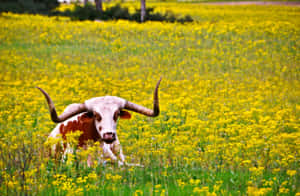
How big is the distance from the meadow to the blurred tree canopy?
21.6ft

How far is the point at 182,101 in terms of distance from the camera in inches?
430

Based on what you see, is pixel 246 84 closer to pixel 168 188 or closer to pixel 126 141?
pixel 126 141

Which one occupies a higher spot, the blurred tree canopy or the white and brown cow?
the blurred tree canopy

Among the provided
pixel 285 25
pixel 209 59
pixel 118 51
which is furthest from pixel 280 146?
pixel 285 25

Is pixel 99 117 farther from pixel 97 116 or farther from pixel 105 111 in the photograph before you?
pixel 105 111

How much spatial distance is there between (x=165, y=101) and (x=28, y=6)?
3185cm

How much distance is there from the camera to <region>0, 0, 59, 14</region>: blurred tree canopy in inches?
1506

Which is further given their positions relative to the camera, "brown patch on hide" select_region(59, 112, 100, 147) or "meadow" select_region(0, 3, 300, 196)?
"brown patch on hide" select_region(59, 112, 100, 147)

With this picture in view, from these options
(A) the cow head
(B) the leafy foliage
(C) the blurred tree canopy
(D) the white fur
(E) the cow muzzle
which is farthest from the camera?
(C) the blurred tree canopy

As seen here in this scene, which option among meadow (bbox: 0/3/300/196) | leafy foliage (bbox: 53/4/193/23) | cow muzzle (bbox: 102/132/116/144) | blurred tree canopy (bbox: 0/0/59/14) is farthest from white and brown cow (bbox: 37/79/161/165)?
blurred tree canopy (bbox: 0/0/59/14)

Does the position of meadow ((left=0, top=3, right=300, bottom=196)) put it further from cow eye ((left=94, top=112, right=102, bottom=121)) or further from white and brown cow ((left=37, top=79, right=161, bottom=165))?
cow eye ((left=94, top=112, right=102, bottom=121))

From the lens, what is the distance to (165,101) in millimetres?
11500

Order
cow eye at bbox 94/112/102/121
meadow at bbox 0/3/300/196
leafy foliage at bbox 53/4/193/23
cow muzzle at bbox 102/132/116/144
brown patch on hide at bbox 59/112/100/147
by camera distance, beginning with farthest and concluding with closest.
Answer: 1. leafy foliage at bbox 53/4/193/23
2. brown patch on hide at bbox 59/112/100/147
3. cow eye at bbox 94/112/102/121
4. cow muzzle at bbox 102/132/116/144
5. meadow at bbox 0/3/300/196

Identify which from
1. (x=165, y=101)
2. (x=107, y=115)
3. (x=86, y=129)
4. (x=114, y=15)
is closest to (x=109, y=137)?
(x=107, y=115)
